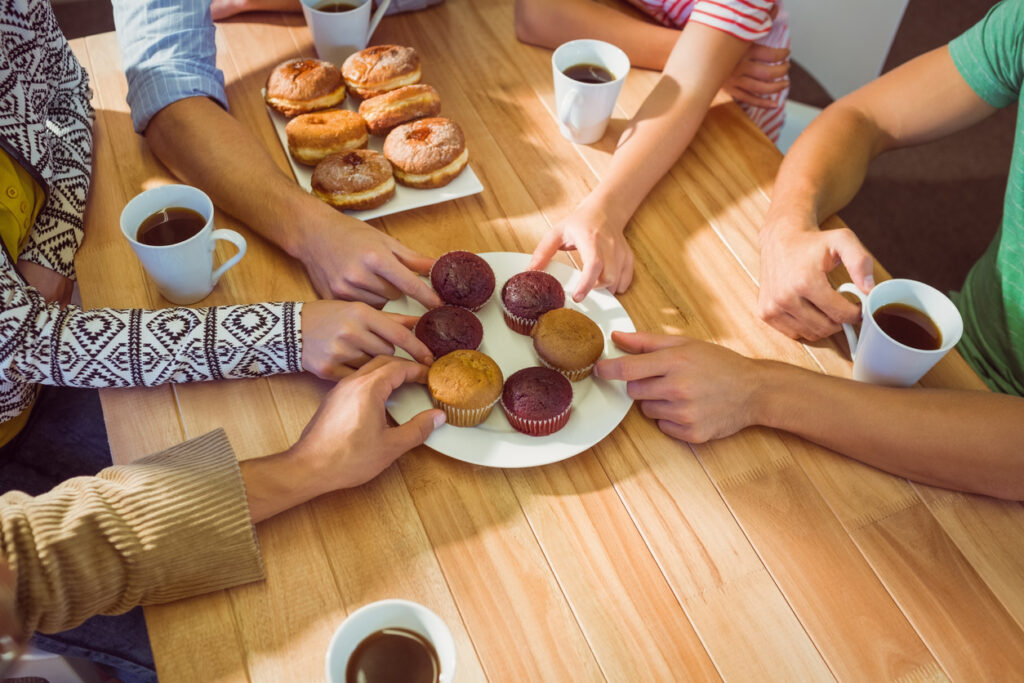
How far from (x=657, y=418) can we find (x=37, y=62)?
110 centimetres

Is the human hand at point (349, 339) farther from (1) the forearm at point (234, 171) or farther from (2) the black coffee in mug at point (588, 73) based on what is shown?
A: (2) the black coffee in mug at point (588, 73)

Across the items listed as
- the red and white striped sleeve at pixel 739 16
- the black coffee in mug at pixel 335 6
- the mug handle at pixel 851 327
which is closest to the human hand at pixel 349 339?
the mug handle at pixel 851 327

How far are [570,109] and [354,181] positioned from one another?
0.41 metres

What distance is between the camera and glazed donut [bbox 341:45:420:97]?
1.36m

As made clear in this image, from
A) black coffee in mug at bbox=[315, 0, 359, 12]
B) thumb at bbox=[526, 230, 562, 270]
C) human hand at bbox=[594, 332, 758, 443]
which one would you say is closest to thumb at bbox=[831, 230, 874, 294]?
human hand at bbox=[594, 332, 758, 443]

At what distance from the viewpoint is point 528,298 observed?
3.59ft

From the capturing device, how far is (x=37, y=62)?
46.1 inches

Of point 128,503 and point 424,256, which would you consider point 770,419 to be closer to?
point 424,256

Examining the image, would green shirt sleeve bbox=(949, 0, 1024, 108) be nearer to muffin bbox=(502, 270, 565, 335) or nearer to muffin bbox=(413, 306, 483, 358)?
muffin bbox=(502, 270, 565, 335)

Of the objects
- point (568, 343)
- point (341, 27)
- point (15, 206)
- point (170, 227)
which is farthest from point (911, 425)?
point (15, 206)

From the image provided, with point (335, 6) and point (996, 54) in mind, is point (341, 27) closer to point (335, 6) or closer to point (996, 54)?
point (335, 6)

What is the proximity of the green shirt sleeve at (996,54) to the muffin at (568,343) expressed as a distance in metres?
0.84

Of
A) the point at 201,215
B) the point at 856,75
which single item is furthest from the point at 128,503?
the point at 856,75

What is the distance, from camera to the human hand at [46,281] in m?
1.10
